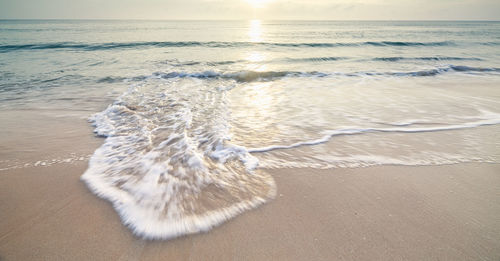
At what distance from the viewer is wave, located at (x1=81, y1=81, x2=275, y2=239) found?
199 cm

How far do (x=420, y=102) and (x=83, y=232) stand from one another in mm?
6490

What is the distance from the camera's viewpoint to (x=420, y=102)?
5.46 meters

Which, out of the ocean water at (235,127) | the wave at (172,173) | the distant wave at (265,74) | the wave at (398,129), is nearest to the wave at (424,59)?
the distant wave at (265,74)

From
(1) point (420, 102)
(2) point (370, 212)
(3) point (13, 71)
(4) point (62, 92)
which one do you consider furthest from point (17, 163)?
(3) point (13, 71)

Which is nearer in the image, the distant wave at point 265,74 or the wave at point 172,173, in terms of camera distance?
the wave at point 172,173

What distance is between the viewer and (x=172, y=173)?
2.59 m

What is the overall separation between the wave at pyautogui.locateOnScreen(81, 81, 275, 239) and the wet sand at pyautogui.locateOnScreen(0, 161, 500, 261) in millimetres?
122

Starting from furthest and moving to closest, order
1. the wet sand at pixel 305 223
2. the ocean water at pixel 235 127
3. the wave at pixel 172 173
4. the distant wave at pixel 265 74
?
the distant wave at pixel 265 74 < the ocean water at pixel 235 127 < the wave at pixel 172 173 < the wet sand at pixel 305 223

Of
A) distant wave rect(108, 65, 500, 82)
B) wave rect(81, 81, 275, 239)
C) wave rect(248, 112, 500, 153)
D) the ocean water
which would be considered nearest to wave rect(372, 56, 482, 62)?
distant wave rect(108, 65, 500, 82)

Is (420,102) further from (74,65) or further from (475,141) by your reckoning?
(74,65)

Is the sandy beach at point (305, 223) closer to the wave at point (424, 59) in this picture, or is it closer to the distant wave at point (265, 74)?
the distant wave at point (265, 74)

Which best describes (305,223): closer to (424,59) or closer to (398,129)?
(398,129)

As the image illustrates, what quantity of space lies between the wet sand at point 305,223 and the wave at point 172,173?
0.12 meters

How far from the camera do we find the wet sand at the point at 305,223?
167 cm
